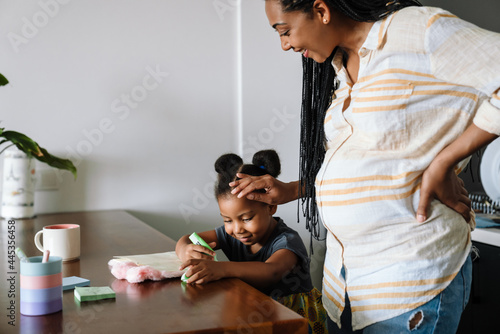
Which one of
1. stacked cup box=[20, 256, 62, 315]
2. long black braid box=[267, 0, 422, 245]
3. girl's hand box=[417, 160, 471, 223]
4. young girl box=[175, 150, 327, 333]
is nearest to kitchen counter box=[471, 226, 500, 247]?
young girl box=[175, 150, 327, 333]

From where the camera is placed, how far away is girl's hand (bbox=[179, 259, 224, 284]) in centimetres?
103

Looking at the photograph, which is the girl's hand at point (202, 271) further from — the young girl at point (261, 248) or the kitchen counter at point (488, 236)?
the kitchen counter at point (488, 236)

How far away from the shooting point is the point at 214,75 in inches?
88.7

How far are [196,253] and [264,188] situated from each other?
226 mm

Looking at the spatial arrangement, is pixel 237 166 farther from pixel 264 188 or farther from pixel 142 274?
pixel 142 274

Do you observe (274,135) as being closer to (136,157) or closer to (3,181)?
(136,157)

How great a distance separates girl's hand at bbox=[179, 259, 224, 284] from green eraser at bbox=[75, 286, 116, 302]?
164mm

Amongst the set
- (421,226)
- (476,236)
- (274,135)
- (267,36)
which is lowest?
(476,236)

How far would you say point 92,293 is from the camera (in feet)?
3.02

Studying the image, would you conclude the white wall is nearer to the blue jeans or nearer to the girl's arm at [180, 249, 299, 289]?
the girl's arm at [180, 249, 299, 289]

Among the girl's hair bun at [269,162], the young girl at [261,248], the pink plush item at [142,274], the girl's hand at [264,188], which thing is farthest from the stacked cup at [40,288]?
the girl's hair bun at [269,162]

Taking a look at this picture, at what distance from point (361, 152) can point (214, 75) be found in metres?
1.38

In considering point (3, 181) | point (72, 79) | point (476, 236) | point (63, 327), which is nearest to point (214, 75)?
point (72, 79)

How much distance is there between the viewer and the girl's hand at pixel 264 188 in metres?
1.20
